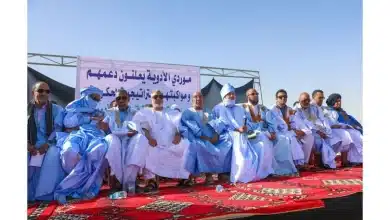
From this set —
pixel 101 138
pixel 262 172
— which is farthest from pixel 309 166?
pixel 101 138

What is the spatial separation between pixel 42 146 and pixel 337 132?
4346mm

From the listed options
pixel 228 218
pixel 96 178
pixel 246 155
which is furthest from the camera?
pixel 246 155

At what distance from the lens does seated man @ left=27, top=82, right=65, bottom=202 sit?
325cm

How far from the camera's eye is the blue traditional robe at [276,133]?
456cm

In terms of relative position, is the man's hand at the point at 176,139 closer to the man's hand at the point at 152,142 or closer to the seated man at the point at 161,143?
the seated man at the point at 161,143

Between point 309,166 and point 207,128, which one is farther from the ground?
point 207,128

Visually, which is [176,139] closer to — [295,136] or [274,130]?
[274,130]

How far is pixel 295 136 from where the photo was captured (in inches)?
196

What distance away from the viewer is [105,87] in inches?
326

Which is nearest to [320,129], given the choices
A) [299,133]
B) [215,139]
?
[299,133]
